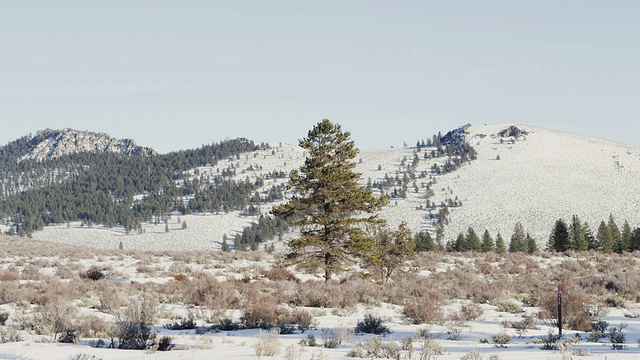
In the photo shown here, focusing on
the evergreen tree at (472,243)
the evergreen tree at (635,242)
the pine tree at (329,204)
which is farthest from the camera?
the evergreen tree at (472,243)

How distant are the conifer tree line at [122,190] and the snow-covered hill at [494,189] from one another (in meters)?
4.74

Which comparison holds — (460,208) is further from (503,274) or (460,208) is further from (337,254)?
(337,254)

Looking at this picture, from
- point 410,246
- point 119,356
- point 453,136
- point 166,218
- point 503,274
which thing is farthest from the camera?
point 453,136

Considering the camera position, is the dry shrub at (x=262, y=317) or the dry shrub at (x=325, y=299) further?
the dry shrub at (x=325, y=299)

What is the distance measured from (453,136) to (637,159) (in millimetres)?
60731

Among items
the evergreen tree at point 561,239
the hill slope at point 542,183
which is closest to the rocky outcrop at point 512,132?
the hill slope at point 542,183

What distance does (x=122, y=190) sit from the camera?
502ft

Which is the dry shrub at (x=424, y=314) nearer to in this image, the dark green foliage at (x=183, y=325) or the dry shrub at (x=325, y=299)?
the dry shrub at (x=325, y=299)

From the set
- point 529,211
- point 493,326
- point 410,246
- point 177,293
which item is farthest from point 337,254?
point 529,211

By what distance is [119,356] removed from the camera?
8.60 meters

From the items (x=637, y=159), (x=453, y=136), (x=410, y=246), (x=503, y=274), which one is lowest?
(x=503, y=274)

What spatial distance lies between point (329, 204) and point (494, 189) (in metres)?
111

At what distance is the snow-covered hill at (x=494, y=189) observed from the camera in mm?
106062

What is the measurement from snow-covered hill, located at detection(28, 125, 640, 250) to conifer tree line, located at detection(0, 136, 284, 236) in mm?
4737
